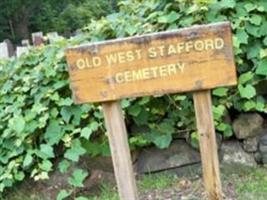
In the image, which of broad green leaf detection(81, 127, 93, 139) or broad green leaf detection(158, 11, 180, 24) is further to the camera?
broad green leaf detection(158, 11, 180, 24)

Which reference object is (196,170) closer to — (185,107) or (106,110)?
(185,107)

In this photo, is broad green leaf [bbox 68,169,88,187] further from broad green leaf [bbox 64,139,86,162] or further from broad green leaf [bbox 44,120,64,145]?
broad green leaf [bbox 44,120,64,145]

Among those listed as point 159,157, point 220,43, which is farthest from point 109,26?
point 220,43

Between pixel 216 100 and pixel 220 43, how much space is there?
4.13 feet

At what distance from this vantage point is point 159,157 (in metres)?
4.13

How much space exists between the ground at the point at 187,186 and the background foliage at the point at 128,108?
0.64ft

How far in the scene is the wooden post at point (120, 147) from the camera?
9.86ft

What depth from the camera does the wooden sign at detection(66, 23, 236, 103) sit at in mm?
2824

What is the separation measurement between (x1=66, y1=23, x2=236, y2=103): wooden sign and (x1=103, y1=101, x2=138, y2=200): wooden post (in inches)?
4.2

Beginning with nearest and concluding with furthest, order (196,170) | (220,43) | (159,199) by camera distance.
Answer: (220,43)
(159,199)
(196,170)

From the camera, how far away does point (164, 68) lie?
2.85 m

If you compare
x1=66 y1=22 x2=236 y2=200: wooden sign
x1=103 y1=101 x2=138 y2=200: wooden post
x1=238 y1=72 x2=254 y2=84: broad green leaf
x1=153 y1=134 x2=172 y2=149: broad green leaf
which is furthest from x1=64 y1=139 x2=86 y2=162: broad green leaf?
x1=238 y1=72 x2=254 y2=84: broad green leaf

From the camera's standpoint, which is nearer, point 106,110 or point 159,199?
point 106,110

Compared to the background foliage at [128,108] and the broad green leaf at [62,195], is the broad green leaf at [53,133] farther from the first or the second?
the broad green leaf at [62,195]
